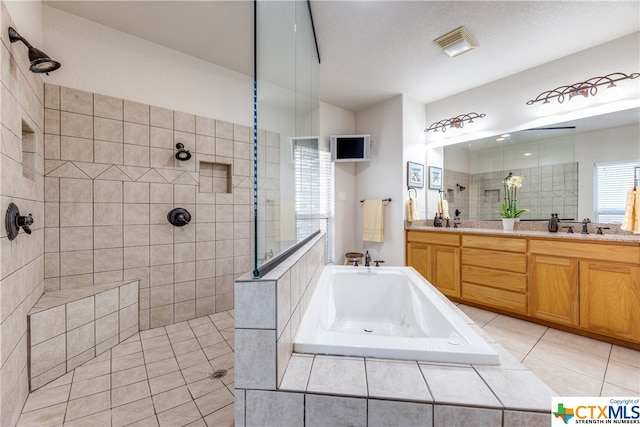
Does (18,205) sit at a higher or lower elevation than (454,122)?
lower

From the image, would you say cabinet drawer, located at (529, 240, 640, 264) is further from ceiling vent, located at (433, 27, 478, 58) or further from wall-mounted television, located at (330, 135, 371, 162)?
wall-mounted television, located at (330, 135, 371, 162)

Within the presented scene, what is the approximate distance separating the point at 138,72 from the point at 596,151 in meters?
4.33

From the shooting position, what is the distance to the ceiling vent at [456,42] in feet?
7.01

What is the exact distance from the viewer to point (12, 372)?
1.18 metres

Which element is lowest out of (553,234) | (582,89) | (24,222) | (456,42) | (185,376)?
(185,376)

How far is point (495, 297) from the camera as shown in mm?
2533

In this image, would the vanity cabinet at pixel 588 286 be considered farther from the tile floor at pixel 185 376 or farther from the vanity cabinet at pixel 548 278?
the tile floor at pixel 185 376

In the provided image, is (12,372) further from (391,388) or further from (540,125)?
(540,125)

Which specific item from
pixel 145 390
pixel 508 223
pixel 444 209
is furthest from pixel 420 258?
pixel 145 390

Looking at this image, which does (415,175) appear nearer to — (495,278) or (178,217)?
(495,278)

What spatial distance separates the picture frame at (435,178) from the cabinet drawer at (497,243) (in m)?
1.07

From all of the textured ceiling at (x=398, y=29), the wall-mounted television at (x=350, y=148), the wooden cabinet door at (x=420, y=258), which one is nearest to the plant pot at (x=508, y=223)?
the wooden cabinet door at (x=420, y=258)

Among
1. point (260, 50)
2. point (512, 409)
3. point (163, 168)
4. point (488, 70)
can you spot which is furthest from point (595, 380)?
point (163, 168)

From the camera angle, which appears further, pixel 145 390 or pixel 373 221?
pixel 373 221
